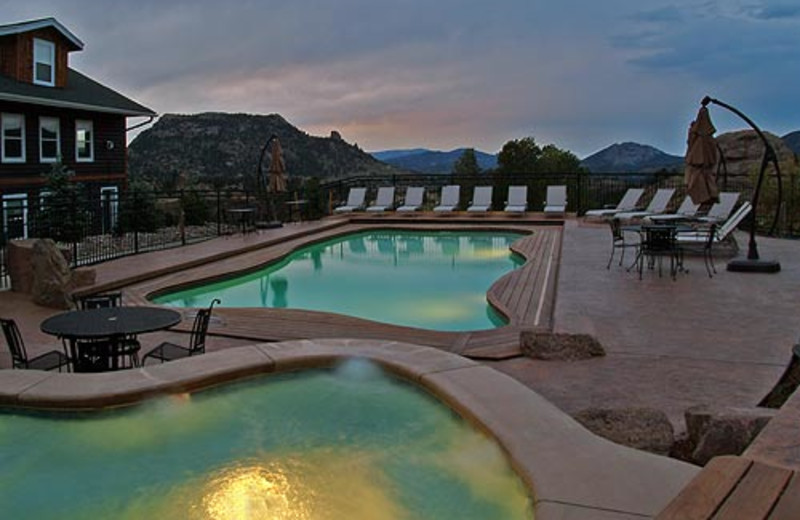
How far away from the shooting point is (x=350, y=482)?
11.1ft

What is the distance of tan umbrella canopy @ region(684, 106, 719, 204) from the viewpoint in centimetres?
970

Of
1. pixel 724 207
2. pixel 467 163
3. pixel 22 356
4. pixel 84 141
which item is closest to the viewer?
pixel 22 356

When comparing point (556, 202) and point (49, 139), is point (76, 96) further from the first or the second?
point (556, 202)

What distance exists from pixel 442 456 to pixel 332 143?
4240 centimetres

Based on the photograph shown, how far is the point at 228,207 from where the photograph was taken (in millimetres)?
18594

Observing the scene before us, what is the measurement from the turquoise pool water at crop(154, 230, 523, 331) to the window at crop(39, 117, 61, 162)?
8.67 m

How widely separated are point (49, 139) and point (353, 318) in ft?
47.4

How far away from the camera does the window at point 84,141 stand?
61.5ft

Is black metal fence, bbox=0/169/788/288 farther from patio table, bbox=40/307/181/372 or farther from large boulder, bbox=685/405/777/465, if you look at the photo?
large boulder, bbox=685/405/777/465

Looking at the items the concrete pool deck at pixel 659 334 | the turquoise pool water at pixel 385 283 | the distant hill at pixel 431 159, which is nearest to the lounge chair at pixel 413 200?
the turquoise pool water at pixel 385 283

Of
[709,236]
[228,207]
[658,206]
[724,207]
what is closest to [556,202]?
[658,206]

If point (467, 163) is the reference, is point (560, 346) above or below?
below

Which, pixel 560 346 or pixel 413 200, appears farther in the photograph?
pixel 413 200

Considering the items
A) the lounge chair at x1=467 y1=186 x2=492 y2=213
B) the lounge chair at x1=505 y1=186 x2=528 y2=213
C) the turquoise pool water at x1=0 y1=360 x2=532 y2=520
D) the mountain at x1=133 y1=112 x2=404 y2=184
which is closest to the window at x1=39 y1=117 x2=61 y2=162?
the lounge chair at x1=467 y1=186 x2=492 y2=213
